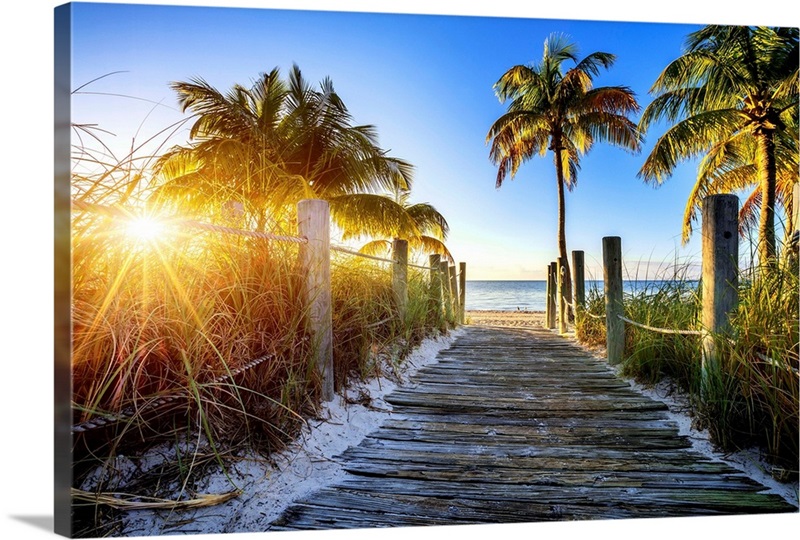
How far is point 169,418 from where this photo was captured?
157 centimetres

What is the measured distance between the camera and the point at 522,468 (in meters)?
1.94

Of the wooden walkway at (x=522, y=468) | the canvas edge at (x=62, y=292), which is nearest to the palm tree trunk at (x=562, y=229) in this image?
the wooden walkway at (x=522, y=468)

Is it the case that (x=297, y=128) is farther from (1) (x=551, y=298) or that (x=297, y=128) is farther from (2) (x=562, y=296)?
(1) (x=551, y=298)

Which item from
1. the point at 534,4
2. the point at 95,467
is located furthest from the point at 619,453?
the point at 534,4

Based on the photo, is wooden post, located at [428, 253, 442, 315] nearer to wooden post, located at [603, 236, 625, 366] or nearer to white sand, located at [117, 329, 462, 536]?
wooden post, located at [603, 236, 625, 366]

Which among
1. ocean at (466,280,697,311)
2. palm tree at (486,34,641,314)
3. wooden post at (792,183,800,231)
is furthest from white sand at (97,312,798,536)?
ocean at (466,280,697,311)

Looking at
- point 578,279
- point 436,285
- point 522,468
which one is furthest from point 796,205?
point 436,285

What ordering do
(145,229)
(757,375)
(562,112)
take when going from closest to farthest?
1. (145,229)
2. (757,375)
3. (562,112)

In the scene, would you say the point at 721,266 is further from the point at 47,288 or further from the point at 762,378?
the point at 47,288

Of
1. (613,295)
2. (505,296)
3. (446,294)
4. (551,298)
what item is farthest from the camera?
(505,296)

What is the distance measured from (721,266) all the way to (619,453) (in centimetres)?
111

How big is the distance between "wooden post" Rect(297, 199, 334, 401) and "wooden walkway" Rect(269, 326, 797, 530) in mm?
446

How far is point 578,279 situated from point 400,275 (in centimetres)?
291

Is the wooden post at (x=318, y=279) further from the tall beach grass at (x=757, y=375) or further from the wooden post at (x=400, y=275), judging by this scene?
the tall beach grass at (x=757, y=375)
